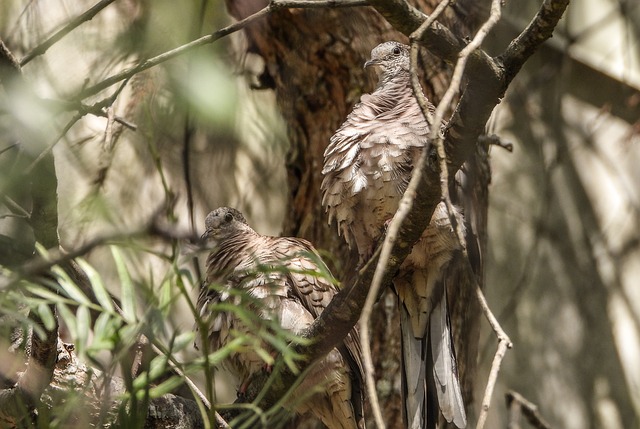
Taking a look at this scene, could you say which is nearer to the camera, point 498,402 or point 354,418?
point 354,418

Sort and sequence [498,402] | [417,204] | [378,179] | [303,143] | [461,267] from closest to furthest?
[417,204]
[378,179]
[461,267]
[303,143]
[498,402]

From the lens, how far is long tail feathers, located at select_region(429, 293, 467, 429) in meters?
2.43

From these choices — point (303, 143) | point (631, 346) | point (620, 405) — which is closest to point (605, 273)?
point (631, 346)

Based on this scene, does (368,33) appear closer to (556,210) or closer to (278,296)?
(278,296)

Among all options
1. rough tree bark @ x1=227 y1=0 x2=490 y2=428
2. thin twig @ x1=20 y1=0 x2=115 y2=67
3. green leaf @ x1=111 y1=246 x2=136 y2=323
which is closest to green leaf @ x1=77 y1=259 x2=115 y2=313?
green leaf @ x1=111 y1=246 x2=136 y2=323

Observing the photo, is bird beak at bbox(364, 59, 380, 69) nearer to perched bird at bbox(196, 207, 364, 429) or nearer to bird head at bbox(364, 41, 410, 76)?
bird head at bbox(364, 41, 410, 76)

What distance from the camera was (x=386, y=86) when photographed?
2955 millimetres

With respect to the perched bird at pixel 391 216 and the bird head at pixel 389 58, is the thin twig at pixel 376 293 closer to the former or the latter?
the perched bird at pixel 391 216

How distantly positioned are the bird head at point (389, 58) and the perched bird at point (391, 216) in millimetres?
184

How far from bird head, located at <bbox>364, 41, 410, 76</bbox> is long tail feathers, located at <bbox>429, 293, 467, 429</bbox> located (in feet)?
2.85

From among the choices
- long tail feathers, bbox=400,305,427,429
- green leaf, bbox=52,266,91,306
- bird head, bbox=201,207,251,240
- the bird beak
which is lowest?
long tail feathers, bbox=400,305,427,429

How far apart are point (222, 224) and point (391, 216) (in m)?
0.80

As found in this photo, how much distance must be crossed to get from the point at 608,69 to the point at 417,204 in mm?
3203

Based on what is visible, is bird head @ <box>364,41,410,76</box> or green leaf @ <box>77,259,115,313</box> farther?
bird head @ <box>364,41,410,76</box>
